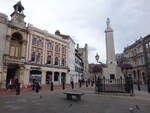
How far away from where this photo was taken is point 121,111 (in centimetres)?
722

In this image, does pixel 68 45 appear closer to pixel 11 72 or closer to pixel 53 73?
pixel 53 73

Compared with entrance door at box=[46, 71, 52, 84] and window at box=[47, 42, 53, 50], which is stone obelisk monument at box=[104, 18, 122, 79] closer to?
entrance door at box=[46, 71, 52, 84]

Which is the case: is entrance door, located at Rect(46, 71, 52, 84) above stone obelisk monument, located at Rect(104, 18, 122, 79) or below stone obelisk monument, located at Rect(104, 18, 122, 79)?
below

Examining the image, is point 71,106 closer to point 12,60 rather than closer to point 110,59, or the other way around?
point 110,59

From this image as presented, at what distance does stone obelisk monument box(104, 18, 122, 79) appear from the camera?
18109 millimetres

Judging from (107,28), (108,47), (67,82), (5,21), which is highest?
(5,21)

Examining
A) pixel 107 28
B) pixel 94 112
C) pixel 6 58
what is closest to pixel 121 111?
pixel 94 112

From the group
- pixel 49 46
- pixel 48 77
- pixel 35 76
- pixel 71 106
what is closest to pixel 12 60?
pixel 35 76

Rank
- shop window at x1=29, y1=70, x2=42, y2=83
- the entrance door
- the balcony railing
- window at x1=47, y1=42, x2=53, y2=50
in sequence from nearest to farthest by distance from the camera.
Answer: the balcony railing → shop window at x1=29, y1=70, x2=42, y2=83 → the entrance door → window at x1=47, y1=42, x2=53, y2=50

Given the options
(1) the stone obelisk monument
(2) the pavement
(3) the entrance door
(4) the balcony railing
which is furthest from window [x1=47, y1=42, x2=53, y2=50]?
(2) the pavement

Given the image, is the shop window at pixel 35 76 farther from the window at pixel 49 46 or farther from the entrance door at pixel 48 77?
the window at pixel 49 46

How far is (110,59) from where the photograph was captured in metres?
18.6

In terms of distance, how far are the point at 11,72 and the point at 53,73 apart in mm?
9482

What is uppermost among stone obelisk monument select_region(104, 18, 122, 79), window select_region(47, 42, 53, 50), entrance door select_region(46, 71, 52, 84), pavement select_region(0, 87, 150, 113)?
window select_region(47, 42, 53, 50)
